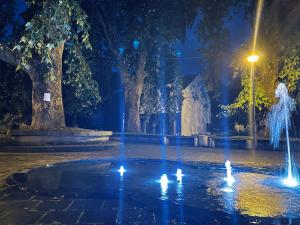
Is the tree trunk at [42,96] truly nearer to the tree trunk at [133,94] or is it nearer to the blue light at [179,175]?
the blue light at [179,175]

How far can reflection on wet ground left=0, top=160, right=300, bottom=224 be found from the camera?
540 cm

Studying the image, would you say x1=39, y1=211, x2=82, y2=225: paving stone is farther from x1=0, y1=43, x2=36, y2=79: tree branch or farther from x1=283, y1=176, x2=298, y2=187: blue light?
x1=0, y1=43, x2=36, y2=79: tree branch

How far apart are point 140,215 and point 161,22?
1856 cm

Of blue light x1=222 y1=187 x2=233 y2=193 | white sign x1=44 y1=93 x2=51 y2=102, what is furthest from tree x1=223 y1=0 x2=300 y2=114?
white sign x1=44 y1=93 x2=51 y2=102

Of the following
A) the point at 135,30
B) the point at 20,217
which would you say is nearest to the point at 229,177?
the point at 20,217

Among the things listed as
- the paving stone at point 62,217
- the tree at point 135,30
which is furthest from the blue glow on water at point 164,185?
the tree at point 135,30

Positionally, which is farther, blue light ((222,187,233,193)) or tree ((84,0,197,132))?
tree ((84,0,197,132))

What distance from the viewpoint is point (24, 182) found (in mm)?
8297

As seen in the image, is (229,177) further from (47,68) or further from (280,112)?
(280,112)

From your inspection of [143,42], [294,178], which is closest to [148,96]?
[143,42]

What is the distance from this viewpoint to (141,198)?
21.8 ft

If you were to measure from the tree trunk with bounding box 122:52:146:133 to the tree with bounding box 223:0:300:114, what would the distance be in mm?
7502

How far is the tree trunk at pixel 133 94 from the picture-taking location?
27494 millimetres

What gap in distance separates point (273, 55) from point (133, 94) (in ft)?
37.5
